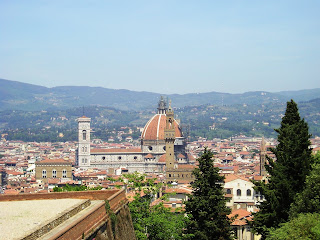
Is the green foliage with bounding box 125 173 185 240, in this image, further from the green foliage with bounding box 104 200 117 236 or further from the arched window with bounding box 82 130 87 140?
the arched window with bounding box 82 130 87 140

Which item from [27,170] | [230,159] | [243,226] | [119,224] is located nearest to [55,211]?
[119,224]

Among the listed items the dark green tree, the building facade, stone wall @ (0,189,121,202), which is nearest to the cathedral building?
the building facade

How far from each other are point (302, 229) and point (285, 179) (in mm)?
4329

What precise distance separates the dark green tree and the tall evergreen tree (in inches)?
40.6

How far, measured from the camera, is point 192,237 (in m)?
22.7

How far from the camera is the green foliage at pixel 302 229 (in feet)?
57.1

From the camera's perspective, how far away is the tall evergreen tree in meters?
21.8

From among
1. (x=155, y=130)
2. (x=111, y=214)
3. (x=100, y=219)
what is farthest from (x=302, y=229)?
(x=155, y=130)

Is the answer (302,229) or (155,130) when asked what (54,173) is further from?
(302,229)

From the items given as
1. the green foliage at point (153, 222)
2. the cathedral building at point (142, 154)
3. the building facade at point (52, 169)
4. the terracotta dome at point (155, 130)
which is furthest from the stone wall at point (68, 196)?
the terracotta dome at point (155, 130)

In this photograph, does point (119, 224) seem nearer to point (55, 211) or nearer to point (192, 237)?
point (55, 211)

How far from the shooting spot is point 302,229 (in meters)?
17.8

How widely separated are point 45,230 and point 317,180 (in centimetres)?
897

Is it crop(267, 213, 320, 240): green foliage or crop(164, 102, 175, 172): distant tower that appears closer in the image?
crop(267, 213, 320, 240): green foliage
